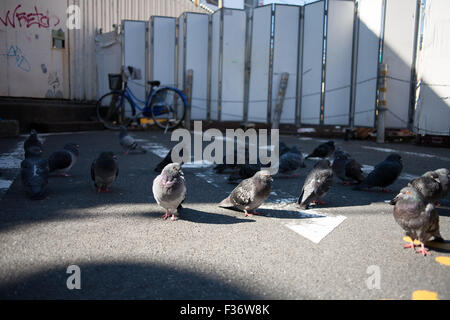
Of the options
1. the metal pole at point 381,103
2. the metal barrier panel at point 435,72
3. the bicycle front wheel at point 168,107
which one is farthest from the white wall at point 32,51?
the metal barrier panel at point 435,72

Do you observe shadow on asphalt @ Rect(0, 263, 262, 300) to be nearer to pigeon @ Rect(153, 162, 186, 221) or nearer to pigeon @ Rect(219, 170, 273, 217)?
pigeon @ Rect(153, 162, 186, 221)

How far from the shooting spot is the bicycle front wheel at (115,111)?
37.2 ft

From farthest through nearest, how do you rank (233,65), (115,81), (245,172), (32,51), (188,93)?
(188,93) → (233,65) → (115,81) → (32,51) → (245,172)

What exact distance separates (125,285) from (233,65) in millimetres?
10281

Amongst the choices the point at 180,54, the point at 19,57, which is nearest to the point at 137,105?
the point at 180,54

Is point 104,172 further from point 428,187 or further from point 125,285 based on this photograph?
point 428,187

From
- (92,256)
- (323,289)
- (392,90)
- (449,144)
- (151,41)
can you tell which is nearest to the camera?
(323,289)

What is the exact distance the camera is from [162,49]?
12273 mm

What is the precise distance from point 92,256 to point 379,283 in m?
1.78

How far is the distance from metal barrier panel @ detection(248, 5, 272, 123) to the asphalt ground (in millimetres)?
7294

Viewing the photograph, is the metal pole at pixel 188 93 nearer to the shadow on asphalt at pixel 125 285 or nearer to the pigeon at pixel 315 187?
Answer: the pigeon at pixel 315 187
